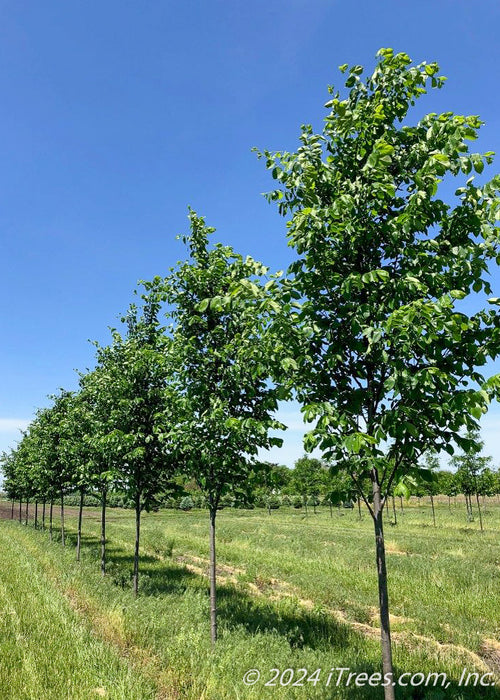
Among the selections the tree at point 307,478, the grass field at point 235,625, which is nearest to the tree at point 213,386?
the grass field at point 235,625

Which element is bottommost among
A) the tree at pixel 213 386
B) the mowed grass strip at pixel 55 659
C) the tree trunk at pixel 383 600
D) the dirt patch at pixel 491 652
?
the dirt patch at pixel 491 652

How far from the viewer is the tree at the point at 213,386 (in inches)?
339

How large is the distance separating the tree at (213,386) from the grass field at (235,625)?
1.52 m

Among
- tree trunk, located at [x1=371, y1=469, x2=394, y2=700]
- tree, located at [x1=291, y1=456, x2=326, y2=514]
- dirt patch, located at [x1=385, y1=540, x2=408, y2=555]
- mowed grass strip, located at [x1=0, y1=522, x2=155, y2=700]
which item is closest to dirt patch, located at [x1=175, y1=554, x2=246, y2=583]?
mowed grass strip, located at [x1=0, y1=522, x2=155, y2=700]

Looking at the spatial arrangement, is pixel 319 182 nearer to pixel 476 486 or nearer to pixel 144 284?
pixel 144 284

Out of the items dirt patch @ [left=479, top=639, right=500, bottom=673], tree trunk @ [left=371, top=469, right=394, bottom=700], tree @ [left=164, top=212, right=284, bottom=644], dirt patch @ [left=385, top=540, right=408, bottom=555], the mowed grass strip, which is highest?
tree @ [left=164, top=212, right=284, bottom=644]

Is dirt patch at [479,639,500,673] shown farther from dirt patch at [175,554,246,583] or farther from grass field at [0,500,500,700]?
dirt patch at [175,554,246,583]

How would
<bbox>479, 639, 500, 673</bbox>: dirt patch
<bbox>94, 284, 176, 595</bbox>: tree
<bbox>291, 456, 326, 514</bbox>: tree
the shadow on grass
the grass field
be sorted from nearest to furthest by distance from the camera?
the grass field, the shadow on grass, <bbox>479, 639, 500, 673</bbox>: dirt patch, <bbox>94, 284, 176, 595</bbox>: tree, <bbox>291, 456, 326, 514</bbox>: tree

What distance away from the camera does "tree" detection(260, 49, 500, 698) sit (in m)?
4.37

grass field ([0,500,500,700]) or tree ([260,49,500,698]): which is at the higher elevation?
tree ([260,49,500,698])

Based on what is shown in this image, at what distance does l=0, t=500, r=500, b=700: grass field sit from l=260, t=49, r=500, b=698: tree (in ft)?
11.8

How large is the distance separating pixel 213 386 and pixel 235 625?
5658 millimetres

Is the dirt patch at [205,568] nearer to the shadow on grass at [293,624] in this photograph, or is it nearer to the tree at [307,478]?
the shadow on grass at [293,624]

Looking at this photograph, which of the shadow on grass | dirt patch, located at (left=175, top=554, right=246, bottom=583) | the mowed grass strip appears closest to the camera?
the mowed grass strip
